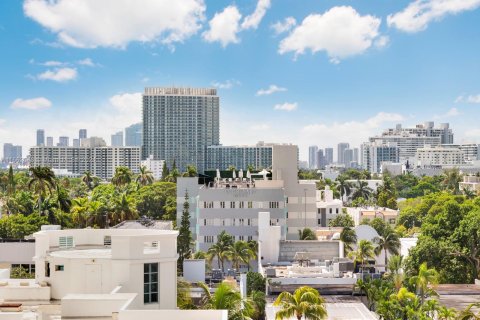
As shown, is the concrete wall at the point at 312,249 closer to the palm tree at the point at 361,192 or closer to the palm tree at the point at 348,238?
the palm tree at the point at 348,238

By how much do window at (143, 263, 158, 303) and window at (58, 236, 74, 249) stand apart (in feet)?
15.5

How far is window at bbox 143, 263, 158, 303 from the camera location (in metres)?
23.0

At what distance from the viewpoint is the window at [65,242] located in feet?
86.5

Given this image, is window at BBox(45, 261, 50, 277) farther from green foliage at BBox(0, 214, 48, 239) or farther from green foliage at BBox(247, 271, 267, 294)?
green foliage at BBox(0, 214, 48, 239)

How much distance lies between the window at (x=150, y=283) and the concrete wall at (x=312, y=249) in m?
38.7

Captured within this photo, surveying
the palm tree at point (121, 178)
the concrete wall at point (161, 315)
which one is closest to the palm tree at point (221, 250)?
the concrete wall at point (161, 315)


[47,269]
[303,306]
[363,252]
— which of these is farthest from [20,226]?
[47,269]

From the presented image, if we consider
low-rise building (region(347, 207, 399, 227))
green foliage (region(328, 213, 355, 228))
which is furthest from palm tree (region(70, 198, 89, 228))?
low-rise building (region(347, 207, 399, 227))

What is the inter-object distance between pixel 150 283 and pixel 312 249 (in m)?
40.0

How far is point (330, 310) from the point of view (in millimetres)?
43750

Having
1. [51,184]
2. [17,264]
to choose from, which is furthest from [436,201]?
[17,264]

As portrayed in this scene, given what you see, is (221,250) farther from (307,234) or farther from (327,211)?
(327,211)

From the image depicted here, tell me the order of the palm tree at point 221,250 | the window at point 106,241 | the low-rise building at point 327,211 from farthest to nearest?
1. the low-rise building at point 327,211
2. the palm tree at point 221,250
3. the window at point 106,241

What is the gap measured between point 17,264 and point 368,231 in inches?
1378
